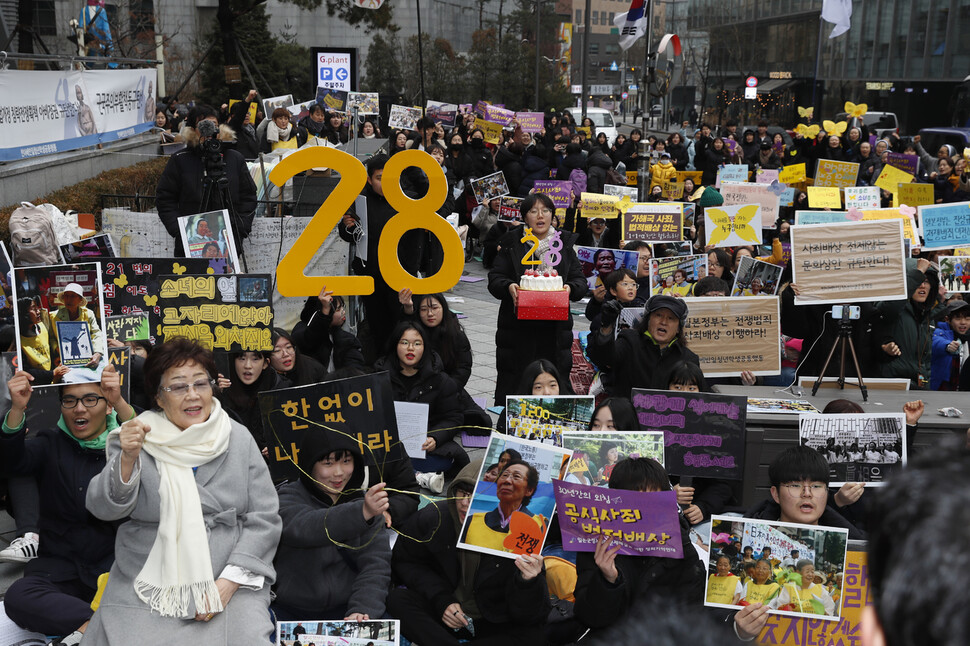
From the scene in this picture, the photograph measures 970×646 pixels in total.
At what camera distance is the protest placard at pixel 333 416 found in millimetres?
4457

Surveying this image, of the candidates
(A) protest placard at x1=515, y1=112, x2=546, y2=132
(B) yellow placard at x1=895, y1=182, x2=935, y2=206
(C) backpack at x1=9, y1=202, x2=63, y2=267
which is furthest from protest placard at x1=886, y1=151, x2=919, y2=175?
(C) backpack at x1=9, y1=202, x2=63, y2=267

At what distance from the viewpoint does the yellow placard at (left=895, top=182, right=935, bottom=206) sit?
11953mm

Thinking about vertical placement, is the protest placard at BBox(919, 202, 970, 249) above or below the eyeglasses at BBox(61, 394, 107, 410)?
above

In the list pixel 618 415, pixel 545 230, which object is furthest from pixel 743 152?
pixel 618 415

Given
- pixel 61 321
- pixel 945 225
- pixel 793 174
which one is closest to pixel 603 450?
pixel 61 321

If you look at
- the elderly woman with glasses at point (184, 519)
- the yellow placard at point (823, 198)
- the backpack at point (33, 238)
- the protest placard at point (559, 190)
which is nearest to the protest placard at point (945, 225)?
the yellow placard at point (823, 198)

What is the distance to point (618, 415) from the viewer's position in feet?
15.8

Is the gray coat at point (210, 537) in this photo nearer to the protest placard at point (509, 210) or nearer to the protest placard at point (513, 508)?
the protest placard at point (513, 508)

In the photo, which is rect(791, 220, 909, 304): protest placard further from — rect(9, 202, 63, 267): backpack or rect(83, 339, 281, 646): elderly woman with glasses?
rect(9, 202, 63, 267): backpack

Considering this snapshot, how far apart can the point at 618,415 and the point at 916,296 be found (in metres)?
3.71

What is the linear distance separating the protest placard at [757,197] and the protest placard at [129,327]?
7.68 metres

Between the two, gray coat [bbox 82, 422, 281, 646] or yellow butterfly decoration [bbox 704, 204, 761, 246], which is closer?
gray coat [bbox 82, 422, 281, 646]

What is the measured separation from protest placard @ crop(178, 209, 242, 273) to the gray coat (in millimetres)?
2979

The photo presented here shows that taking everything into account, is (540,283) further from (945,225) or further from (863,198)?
(863,198)
